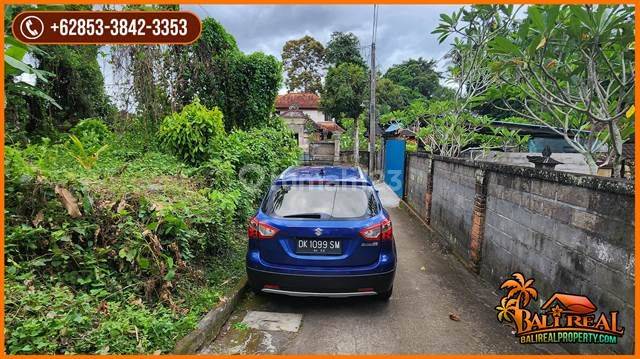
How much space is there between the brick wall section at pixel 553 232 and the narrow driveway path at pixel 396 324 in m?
0.59

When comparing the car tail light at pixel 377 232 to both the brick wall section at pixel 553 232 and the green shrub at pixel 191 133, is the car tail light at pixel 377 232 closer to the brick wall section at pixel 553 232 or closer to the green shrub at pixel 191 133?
the brick wall section at pixel 553 232

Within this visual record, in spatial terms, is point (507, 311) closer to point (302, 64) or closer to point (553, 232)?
point (553, 232)

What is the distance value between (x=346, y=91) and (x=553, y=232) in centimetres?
2643

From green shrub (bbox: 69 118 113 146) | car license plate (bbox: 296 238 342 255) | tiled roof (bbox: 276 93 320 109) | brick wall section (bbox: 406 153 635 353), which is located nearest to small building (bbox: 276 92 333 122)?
tiled roof (bbox: 276 93 320 109)

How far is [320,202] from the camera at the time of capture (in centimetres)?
407

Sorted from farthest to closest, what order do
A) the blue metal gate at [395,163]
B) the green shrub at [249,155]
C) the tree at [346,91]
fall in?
the tree at [346,91], the blue metal gate at [395,163], the green shrub at [249,155]

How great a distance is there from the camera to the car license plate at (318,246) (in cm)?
379

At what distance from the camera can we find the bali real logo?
9.30 feet

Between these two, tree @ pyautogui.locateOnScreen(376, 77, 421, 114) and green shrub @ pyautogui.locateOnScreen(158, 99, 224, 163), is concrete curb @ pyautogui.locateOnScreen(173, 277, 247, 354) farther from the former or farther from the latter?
tree @ pyautogui.locateOnScreen(376, 77, 421, 114)

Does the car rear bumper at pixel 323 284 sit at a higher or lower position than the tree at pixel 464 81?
lower

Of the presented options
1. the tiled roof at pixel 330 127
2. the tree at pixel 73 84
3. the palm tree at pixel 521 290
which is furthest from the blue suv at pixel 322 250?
the tiled roof at pixel 330 127

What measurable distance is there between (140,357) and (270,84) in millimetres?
9767

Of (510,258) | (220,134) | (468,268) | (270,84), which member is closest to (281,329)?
(510,258)

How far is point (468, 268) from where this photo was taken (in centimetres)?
566
